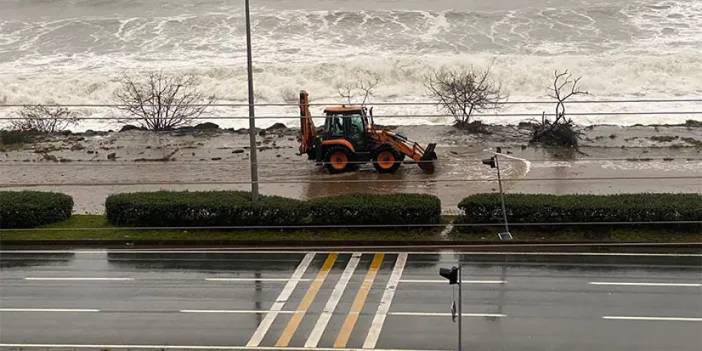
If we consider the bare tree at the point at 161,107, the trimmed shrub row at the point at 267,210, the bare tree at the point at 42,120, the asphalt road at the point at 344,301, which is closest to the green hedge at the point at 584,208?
the trimmed shrub row at the point at 267,210

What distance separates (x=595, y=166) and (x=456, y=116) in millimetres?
8367

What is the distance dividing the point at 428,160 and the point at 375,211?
769 centimetres

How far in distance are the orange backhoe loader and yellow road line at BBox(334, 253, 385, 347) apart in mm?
9677

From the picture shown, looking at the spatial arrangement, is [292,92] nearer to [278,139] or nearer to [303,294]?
[278,139]

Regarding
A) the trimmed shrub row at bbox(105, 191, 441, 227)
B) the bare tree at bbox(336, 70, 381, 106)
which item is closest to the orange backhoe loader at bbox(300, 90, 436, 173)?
the trimmed shrub row at bbox(105, 191, 441, 227)

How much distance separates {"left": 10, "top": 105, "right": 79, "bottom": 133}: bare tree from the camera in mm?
39938

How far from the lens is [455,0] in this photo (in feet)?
229

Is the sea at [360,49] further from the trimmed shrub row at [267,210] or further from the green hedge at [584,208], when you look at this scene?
the green hedge at [584,208]

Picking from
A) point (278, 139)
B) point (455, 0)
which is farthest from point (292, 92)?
point (455, 0)

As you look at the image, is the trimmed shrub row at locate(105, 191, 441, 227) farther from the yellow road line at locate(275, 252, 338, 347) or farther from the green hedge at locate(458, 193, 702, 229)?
the yellow road line at locate(275, 252, 338, 347)

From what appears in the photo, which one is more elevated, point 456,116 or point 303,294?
point 456,116

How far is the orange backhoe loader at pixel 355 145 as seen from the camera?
101ft

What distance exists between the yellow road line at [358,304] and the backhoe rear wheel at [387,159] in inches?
378

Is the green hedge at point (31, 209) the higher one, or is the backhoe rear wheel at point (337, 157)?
the backhoe rear wheel at point (337, 157)
